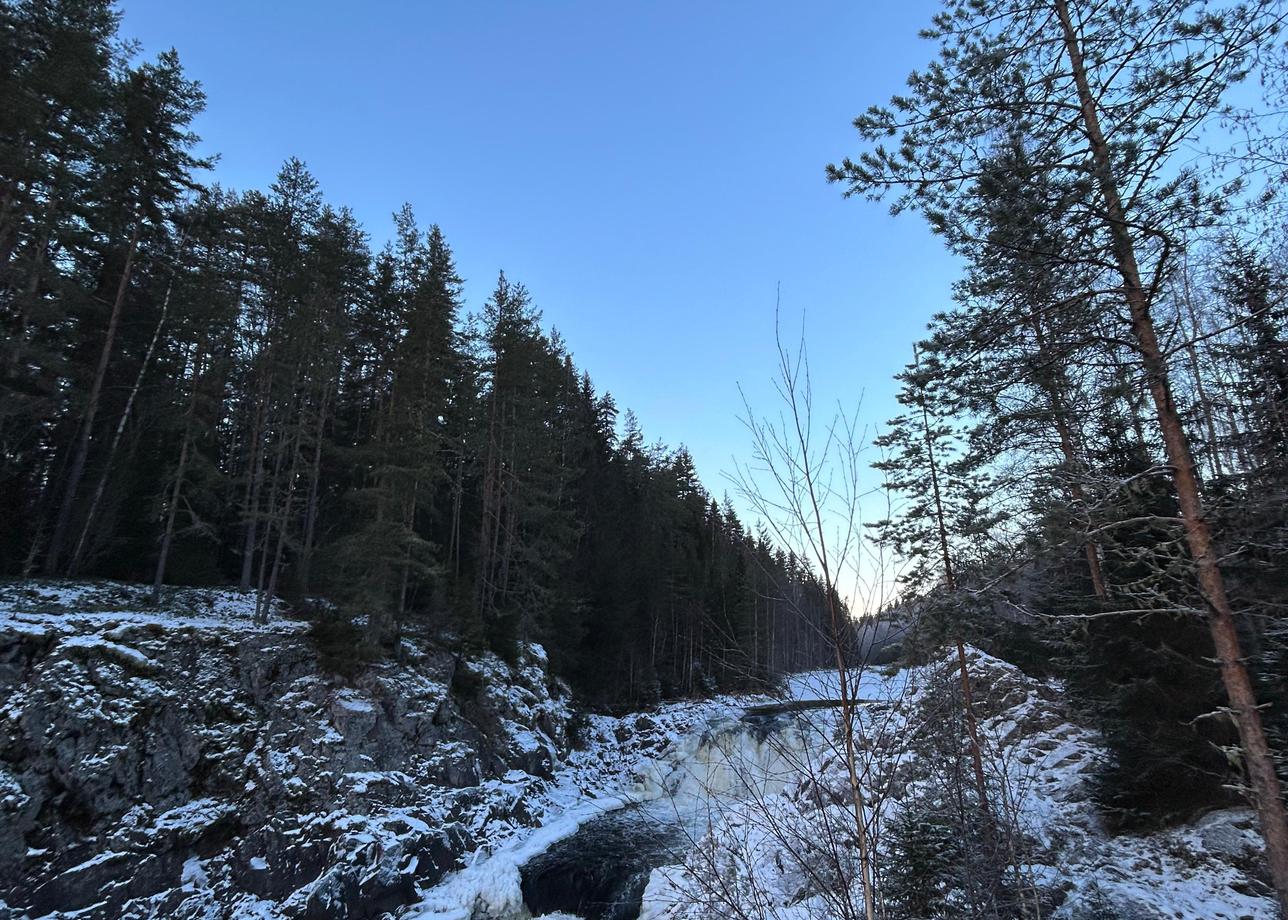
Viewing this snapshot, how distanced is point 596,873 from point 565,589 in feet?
45.9

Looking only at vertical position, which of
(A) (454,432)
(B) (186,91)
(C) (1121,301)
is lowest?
(C) (1121,301)

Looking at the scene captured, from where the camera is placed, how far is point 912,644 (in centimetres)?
409

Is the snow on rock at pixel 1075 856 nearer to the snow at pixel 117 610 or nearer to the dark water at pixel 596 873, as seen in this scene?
the dark water at pixel 596 873

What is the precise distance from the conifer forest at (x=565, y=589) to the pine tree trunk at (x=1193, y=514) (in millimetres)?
35

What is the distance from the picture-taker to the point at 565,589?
25875 mm

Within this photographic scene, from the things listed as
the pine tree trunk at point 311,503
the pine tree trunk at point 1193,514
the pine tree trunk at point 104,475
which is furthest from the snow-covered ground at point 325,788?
the pine tree trunk at point 1193,514

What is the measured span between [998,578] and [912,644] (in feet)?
6.42

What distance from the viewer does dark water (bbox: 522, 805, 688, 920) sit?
11305 millimetres

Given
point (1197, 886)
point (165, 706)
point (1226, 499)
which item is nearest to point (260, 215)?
point (165, 706)

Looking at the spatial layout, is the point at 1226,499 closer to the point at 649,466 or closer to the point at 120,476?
the point at 120,476

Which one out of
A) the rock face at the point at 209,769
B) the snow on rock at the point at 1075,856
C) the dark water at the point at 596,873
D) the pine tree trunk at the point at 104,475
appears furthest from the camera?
the pine tree trunk at the point at 104,475

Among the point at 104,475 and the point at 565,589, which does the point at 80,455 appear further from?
the point at 565,589

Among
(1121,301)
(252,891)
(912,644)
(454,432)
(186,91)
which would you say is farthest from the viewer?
(454,432)

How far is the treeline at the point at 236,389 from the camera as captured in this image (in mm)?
13633
